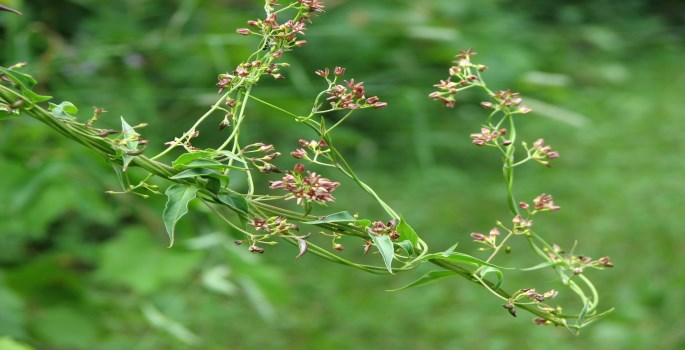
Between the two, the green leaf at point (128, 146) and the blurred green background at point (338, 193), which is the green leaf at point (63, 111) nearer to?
the green leaf at point (128, 146)

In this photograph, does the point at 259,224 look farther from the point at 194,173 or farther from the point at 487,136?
the point at 487,136

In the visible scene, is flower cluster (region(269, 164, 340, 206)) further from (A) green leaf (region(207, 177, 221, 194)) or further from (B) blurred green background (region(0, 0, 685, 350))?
(B) blurred green background (region(0, 0, 685, 350))

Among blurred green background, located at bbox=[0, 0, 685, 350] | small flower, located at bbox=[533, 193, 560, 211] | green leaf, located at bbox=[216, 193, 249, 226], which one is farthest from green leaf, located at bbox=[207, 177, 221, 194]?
blurred green background, located at bbox=[0, 0, 685, 350]

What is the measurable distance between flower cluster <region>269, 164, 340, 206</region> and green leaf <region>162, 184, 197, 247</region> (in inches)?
2.2

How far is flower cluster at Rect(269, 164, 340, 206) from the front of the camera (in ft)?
2.04

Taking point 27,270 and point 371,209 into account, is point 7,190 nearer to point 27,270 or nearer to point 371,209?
point 27,270

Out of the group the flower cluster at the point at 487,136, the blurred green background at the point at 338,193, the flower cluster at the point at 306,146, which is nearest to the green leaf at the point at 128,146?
the flower cluster at the point at 306,146

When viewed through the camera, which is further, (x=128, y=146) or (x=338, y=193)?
(x=338, y=193)

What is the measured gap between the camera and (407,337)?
7.47 ft

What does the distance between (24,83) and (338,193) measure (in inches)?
86.9

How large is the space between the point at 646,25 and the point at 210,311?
265 cm

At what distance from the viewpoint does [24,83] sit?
2.14ft

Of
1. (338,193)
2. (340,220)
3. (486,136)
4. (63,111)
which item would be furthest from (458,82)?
(338,193)

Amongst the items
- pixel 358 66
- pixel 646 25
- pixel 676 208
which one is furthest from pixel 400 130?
pixel 646 25
